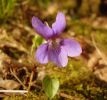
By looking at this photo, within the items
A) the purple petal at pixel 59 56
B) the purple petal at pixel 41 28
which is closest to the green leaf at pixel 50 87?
the purple petal at pixel 59 56

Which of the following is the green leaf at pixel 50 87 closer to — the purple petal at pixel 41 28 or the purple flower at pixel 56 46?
the purple flower at pixel 56 46

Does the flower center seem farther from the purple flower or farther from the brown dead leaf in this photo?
the brown dead leaf

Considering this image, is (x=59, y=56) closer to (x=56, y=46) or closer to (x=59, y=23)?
(x=56, y=46)

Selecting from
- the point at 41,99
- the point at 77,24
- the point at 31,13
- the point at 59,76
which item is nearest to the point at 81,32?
the point at 77,24

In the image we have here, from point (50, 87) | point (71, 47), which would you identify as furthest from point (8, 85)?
point (71, 47)

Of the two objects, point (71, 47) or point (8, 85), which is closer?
point (71, 47)

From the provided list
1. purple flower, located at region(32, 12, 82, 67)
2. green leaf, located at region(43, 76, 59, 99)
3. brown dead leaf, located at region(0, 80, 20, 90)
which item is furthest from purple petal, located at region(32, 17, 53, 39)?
brown dead leaf, located at region(0, 80, 20, 90)
